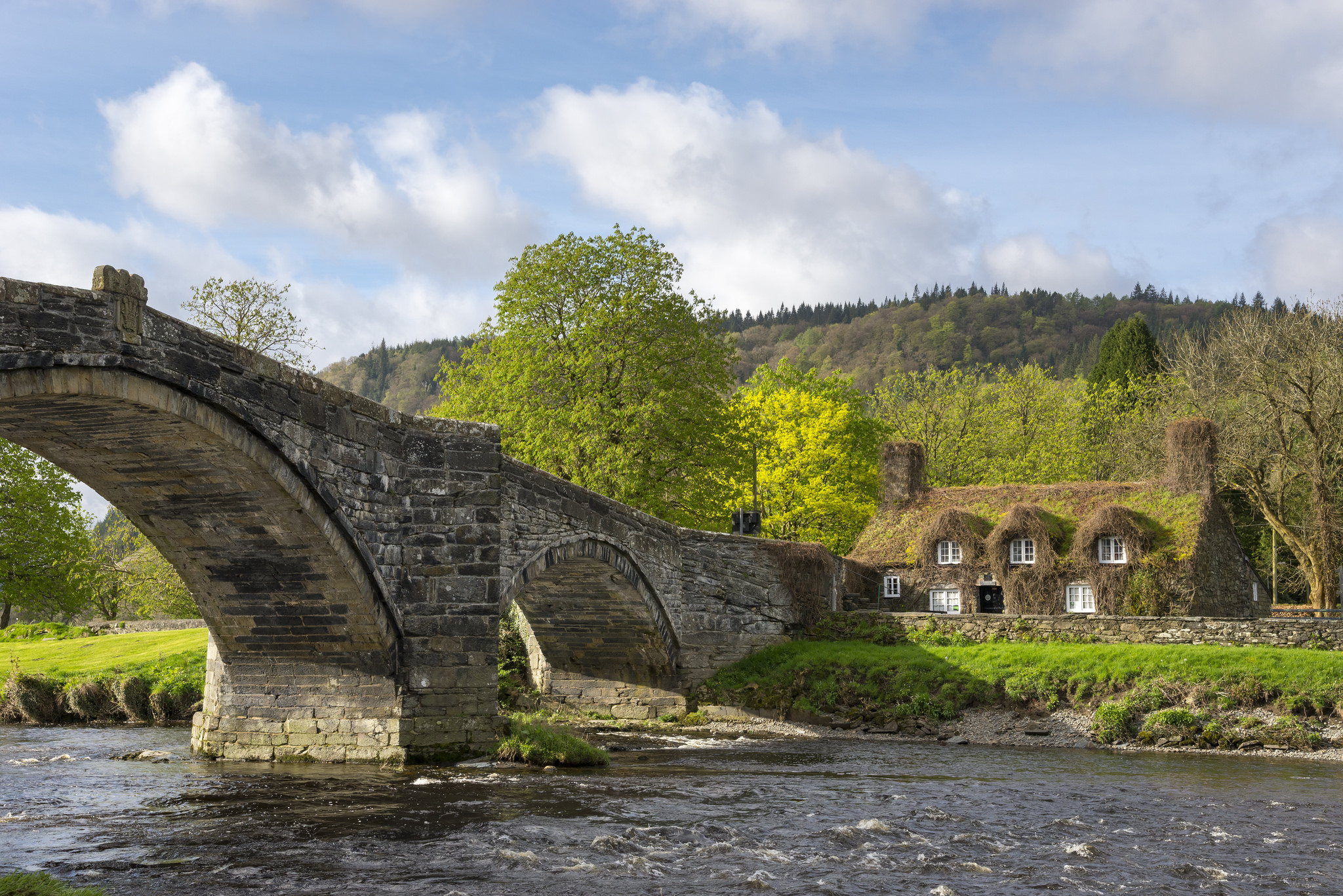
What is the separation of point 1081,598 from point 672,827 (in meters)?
23.3

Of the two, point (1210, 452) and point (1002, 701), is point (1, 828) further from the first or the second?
point (1210, 452)

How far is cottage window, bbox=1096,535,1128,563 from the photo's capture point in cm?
3241

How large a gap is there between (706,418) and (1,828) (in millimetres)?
21043

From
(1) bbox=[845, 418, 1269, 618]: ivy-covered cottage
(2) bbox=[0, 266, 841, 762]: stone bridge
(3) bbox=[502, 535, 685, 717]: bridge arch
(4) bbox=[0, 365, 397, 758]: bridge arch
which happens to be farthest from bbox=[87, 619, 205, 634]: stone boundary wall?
(1) bbox=[845, 418, 1269, 618]: ivy-covered cottage

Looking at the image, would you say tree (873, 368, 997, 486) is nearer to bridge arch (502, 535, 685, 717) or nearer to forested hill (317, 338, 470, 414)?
bridge arch (502, 535, 685, 717)

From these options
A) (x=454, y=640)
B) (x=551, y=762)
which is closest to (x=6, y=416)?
(x=454, y=640)

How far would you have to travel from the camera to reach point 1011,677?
2461cm

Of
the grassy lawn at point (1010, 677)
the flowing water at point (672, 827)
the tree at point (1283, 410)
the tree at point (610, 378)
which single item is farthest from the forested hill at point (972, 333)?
the flowing water at point (672, 827)

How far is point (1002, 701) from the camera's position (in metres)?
24.3

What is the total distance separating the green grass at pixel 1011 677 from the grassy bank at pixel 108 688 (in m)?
11.7

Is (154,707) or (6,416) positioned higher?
(6,416)

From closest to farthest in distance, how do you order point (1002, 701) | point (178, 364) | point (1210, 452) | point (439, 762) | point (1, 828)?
point (1, 828)
point (178, 364)
point (439, 762)
point (1002, 701)
point (1210, 452)

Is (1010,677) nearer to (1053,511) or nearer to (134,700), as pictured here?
(1053,511)

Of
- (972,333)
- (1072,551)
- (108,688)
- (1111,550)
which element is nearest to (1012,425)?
(1072,551)
